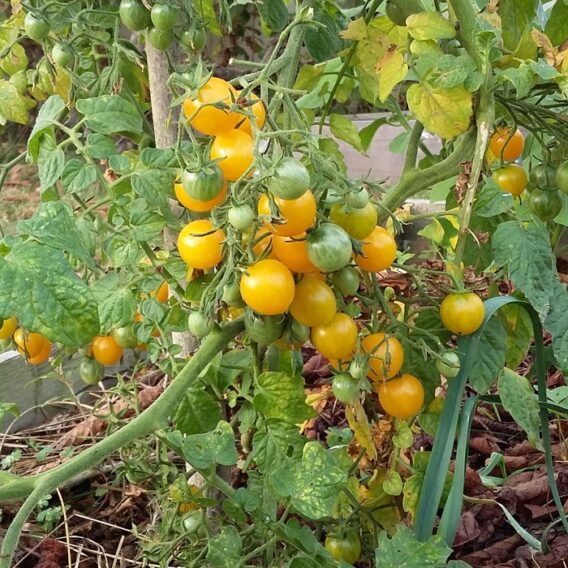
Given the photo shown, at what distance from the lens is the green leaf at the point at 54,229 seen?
73 centimetres

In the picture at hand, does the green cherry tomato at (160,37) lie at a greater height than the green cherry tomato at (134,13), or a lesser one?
lesser

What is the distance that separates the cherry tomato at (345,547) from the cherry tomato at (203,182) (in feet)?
2.07

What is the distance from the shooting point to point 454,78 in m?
0.98

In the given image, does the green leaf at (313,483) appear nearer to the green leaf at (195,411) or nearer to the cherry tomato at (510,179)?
the green leaf at (195,411)

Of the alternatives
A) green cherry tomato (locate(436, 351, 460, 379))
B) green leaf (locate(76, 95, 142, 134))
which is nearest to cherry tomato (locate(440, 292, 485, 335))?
green cherry tomato (locate(436, 351, 460, 379))

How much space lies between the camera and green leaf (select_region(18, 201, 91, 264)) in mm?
Answer: 729

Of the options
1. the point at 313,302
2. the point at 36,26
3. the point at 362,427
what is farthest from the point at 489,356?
the point at 36,26

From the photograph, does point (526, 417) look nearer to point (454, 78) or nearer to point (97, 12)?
point (454, 78)

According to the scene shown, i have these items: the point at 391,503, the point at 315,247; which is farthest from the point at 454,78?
the point at 391,503

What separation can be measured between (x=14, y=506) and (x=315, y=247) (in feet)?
3.78

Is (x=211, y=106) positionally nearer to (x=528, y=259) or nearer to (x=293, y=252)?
(x=293, y=252)

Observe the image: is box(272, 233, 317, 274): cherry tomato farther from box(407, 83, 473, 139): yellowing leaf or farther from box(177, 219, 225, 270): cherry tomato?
box(407, 83, 473, 139): yellowing leaf

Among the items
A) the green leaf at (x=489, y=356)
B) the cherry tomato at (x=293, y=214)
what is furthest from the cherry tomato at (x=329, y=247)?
the green leaf at (x=489, y=356)

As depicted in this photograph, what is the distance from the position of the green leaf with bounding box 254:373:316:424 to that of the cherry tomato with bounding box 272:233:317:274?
9.5 inches
